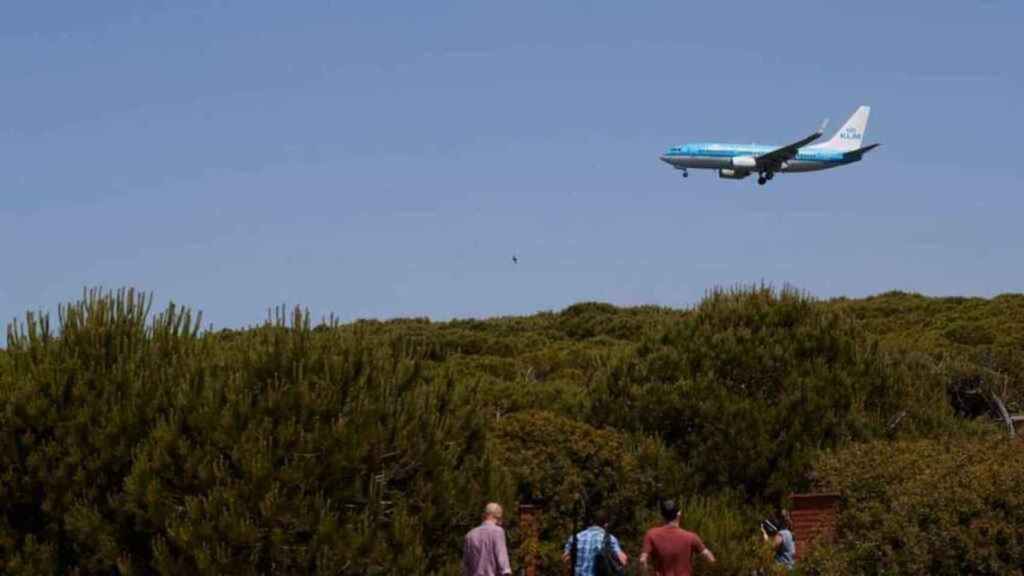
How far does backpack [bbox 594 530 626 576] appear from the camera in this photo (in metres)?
18.8

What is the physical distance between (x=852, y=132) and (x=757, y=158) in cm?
4803

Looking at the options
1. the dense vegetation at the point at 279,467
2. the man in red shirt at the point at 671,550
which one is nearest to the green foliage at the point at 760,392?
the dense vegetation at the point at 279,467

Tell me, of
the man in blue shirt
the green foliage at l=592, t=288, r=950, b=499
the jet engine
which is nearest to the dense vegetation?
the man in blue shirt

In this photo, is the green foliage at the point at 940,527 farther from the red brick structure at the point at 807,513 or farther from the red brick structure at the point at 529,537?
the red brick structure at the point at 529,537

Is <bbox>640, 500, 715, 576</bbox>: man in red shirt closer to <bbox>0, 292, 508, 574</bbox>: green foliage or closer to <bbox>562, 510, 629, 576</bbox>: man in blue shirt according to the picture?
<bbox>562, 510, 629, 576</bbox>: man in blue shirt

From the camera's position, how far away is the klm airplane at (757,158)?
268 ft

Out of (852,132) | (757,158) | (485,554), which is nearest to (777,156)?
(757,158)

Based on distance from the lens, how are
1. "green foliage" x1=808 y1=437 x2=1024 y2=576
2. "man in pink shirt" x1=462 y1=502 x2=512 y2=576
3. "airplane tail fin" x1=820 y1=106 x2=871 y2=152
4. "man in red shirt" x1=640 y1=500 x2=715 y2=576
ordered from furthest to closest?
"airplane tail fin" x1=820 y1=106 x2=871 y2=152 < "green foliage" x1=808 y1=437 x2=1024 y2=576 < "man in pink shirt" x1=462 y1=502 x2=512 y2=576 < "man in red shirt" x1=640 y1=500 x2=715 y2=576

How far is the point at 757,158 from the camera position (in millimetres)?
82125

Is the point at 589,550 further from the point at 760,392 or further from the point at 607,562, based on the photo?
the point at 760,392

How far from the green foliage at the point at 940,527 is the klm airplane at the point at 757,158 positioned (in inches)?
2323

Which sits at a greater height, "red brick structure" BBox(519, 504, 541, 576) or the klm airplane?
the klm airplane

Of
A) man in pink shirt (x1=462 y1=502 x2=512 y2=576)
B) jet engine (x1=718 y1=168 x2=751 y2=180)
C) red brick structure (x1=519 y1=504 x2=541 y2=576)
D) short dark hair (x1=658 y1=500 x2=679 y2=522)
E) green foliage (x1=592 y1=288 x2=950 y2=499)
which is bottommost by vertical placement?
red brick structure (x1=519 y1=504 x2=541 y2=576)

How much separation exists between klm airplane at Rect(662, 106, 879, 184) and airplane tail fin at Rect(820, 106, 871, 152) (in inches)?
1194
